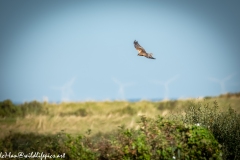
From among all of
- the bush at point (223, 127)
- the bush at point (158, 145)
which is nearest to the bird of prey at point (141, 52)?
the bush at point (158, 145)

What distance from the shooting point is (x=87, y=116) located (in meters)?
19.3

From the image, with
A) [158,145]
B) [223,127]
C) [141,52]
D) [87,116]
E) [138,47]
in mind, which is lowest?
[158,145]

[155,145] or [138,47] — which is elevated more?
[138,47]

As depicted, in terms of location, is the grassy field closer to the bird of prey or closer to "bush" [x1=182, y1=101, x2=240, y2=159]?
"bush" [x1=182, y1=101, x2=240, y2=159]

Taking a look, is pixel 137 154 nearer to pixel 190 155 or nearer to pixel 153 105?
pixel 190 155

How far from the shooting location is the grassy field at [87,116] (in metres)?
15.6

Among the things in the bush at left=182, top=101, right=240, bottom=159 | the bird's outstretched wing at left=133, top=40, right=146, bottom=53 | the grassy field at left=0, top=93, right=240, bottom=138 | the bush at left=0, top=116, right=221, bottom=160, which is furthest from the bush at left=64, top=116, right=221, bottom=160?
the grassy field at left=0, top=93, right=240, bottom=138

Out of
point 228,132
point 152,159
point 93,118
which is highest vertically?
point 93,118

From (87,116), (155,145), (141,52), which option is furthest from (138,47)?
(87,116)

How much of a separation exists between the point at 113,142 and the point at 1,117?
12.3m

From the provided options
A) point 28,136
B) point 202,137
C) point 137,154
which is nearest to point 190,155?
point 202,137

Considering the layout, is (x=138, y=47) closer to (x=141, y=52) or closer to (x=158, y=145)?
(x=141, y=52)

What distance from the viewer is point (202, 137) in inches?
274

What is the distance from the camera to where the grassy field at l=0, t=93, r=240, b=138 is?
15.6 meters
